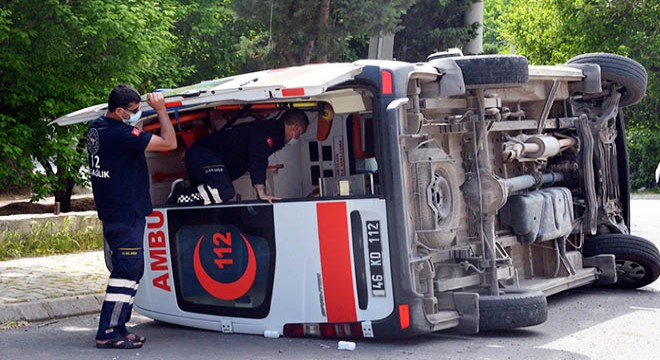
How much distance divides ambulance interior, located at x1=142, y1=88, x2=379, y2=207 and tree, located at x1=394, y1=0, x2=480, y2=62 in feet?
60.9

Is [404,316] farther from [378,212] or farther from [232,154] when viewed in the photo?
[232,154]

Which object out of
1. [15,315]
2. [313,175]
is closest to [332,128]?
[313,175]

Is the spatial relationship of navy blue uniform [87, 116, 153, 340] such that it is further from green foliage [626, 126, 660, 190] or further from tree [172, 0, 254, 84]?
green foliage [626, 126, 660, 190]

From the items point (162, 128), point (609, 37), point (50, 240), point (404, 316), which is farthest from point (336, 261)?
point (609, 37)

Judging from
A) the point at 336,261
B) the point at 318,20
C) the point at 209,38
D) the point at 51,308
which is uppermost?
the point at 209,38

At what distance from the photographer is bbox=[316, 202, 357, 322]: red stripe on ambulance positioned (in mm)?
7137

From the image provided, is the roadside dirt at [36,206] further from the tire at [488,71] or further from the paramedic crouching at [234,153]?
the tire at [488,71]

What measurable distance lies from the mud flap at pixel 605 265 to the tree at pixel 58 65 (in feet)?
20.3

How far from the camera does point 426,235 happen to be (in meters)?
7.32

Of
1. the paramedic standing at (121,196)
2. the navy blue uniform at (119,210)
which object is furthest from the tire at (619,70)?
the navy blue uniform at (119,210)

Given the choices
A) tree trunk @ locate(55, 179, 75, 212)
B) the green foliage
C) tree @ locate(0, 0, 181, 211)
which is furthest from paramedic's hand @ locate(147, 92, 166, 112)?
the green foliage

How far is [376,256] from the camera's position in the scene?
23.1 ft

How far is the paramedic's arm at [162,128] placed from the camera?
7297 mm

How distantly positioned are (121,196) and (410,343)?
2.31 m
